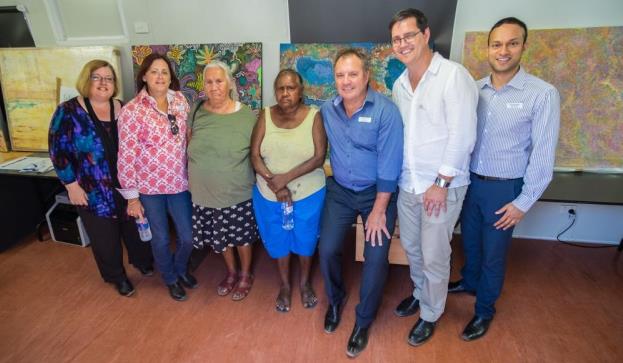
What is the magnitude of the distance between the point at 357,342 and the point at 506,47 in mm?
1710

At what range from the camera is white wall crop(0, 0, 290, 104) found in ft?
9.63

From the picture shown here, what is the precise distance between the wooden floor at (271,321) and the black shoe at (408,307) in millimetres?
55

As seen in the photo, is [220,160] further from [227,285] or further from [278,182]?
[227,285]

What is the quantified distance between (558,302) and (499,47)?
5.64ft

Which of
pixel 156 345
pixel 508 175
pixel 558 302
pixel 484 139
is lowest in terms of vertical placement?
pixel 156 345

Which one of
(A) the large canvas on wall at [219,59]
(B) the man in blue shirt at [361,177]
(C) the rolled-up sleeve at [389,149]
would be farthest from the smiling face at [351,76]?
(A) the large canvas on wall at [219,59]

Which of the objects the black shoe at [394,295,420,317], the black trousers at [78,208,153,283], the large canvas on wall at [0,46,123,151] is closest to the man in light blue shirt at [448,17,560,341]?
the black shoe at [394,295,420,317]

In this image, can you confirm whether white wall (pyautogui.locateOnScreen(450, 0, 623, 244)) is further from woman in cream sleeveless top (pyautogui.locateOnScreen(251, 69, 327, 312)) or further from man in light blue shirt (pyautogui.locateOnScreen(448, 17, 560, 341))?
woman in cream sleeveless top (pyautogui.locateOnScreen(251, 69, 327, 312))

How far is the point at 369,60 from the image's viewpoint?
2791 mm

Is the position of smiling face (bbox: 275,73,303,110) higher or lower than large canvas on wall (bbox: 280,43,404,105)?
lower

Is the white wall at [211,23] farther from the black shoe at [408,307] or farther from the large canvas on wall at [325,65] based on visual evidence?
the black shoe at [408,307]

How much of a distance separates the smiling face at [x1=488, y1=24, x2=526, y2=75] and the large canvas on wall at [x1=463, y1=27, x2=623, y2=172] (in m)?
1.04

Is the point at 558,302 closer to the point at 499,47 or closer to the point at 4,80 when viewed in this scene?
the point at 499,47

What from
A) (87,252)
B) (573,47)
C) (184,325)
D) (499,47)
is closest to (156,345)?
(184,325)
